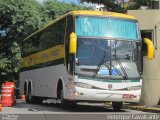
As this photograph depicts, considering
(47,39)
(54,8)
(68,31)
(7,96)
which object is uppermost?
(54,8)

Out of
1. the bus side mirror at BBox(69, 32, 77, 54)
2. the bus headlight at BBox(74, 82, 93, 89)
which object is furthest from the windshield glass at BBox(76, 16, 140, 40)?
the bus headlight at BBox(74, 82, 93, 89)

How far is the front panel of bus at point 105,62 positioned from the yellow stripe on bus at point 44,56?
5.57ft

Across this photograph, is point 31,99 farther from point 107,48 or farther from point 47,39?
point 107,48

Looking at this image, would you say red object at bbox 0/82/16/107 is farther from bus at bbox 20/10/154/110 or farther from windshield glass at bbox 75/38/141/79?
windshield glass at bbox 75/38/141/79

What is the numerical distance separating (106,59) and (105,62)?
0.12m

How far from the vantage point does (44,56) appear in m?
23.0

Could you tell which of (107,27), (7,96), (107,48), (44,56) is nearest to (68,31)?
(107,27)

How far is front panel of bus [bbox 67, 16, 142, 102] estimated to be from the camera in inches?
683

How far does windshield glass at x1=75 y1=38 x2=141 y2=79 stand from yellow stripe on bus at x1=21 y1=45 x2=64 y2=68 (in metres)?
1.74

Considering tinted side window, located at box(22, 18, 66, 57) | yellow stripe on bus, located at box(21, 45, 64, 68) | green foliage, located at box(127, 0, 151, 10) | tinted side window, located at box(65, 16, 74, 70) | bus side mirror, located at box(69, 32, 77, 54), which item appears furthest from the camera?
green foliage, located at box(127, 0, 151, 10)

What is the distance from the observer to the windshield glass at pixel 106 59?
57.0ft

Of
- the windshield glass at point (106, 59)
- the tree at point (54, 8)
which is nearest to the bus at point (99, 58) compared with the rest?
the windshield glass at point (106, 59)

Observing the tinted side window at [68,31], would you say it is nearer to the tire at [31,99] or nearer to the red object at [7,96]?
the red object at [7,96]

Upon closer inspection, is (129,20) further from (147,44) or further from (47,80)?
(47,80)
